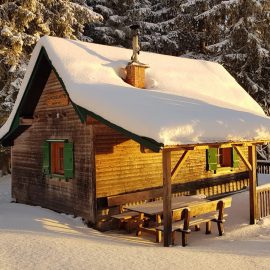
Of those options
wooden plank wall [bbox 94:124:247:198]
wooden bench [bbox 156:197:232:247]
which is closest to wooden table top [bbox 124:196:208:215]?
wooden bench [bbox 156:197:232:247]

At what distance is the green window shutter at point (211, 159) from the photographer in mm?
14047

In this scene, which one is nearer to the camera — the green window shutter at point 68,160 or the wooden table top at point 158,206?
the wooden table top at point 158,206

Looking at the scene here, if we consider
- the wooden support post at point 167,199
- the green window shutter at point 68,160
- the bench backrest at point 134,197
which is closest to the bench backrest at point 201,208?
the wooden support post at point 167,199

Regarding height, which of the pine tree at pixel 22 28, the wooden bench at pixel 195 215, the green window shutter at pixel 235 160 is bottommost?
the wooden bench at pixel 195 215

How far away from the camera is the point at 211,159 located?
46.5 feet

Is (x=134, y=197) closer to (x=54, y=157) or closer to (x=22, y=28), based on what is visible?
(x=54, y=157)

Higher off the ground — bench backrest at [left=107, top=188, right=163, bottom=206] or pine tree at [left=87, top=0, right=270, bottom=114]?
pine tree at [left=87, top=0, right=270, bottom=114]

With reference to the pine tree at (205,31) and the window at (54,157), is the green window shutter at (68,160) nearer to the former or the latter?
the window at (54,157)

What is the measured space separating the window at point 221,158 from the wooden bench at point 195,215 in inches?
139

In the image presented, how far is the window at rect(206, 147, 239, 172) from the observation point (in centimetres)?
1411

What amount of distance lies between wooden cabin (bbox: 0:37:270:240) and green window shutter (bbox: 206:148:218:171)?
0.04 m

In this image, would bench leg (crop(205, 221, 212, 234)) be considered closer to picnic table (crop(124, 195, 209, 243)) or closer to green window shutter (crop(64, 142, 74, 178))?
picnic table (crop(124, 195, 209, 243))

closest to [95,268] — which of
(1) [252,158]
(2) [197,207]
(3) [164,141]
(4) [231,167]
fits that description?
(3) [164,141]

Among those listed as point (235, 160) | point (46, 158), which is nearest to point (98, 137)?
point (46, 158)
